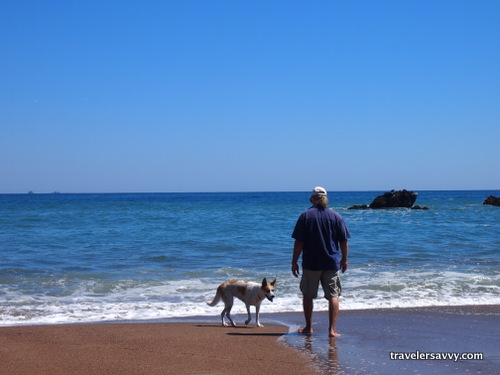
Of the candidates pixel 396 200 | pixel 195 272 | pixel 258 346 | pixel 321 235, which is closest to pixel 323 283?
pixel 321 235

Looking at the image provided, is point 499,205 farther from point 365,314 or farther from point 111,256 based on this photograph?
point 365,314

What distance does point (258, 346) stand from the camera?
261 inches

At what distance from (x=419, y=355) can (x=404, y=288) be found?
532 centimetres

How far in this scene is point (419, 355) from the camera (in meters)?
6.13

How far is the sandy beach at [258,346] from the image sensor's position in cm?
564

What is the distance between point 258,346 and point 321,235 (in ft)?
5.06

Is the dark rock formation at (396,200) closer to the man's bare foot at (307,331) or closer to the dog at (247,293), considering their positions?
the dog at (247,293)

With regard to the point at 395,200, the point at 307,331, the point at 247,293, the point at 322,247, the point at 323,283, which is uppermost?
the point at 395,200

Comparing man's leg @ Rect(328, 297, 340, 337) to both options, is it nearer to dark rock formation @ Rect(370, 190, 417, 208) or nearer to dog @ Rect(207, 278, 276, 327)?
dog @ Rect(207, 278, 276, 327)

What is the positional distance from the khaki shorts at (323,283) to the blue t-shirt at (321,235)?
0.27ft

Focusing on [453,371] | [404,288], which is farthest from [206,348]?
[404,288]
